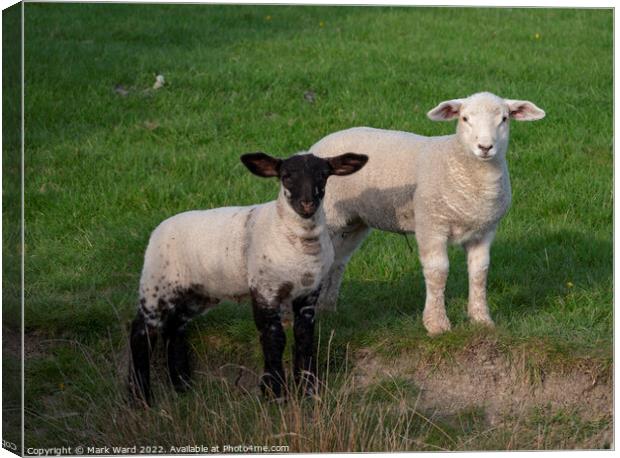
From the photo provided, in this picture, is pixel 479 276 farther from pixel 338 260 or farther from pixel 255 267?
pixel 255 267

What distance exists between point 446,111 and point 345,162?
2.91 feet

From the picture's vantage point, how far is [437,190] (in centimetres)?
763

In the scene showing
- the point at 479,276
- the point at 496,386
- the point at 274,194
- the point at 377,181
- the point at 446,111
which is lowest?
the point at 496,386

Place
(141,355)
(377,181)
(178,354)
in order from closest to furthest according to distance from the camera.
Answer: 1. (141,355)
2. (178,354)
3. (377,181)

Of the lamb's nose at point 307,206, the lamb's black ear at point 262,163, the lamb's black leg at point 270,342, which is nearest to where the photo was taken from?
the lamb's nose at point 307,206

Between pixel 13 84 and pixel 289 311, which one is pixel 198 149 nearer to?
pixel 289 311

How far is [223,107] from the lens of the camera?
10781mm

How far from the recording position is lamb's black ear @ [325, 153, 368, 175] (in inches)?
272

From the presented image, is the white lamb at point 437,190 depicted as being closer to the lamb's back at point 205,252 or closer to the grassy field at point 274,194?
the grassy field at point 274,194

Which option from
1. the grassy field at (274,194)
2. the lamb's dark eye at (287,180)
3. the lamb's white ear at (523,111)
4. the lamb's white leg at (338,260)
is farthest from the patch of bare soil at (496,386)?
the lamb's dark eye at (287,180)

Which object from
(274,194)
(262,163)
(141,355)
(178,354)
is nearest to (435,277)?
(262,163)

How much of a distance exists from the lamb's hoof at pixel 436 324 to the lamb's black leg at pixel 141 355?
1.54 m

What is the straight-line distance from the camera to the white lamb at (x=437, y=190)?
7.42m

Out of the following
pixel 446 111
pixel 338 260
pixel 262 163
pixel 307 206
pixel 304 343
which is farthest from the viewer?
pixel 338 260
